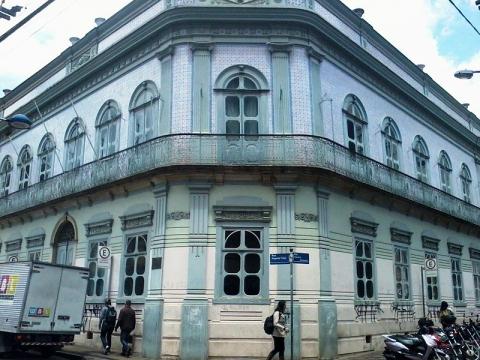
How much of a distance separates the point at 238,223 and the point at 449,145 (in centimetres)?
1567

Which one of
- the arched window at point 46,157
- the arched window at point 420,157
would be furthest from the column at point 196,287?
the arched window at point 420,157

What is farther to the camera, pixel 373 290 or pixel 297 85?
pixel 373 290

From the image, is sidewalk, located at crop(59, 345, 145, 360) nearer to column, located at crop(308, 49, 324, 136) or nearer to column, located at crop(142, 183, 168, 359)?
column, located at crop(142, 183, 168, 359)

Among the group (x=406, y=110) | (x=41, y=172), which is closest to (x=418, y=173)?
(x=406, y=110)

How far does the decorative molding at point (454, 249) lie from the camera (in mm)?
23013

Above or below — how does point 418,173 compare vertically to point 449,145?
below

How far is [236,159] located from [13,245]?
46.6 feet

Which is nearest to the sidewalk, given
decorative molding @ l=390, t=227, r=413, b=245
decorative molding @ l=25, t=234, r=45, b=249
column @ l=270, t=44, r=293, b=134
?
decorative molding @ l=25, t=234, r=45, b=249

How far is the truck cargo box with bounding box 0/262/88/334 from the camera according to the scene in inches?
539

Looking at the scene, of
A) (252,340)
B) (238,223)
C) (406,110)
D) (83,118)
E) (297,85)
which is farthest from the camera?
(406,110)

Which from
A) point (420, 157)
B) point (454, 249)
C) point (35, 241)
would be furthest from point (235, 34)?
point (454, 249)

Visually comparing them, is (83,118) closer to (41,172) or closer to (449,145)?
(41,172)

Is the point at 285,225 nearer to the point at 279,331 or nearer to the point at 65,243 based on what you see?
the point at 279,331

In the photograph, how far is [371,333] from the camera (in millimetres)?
16453
